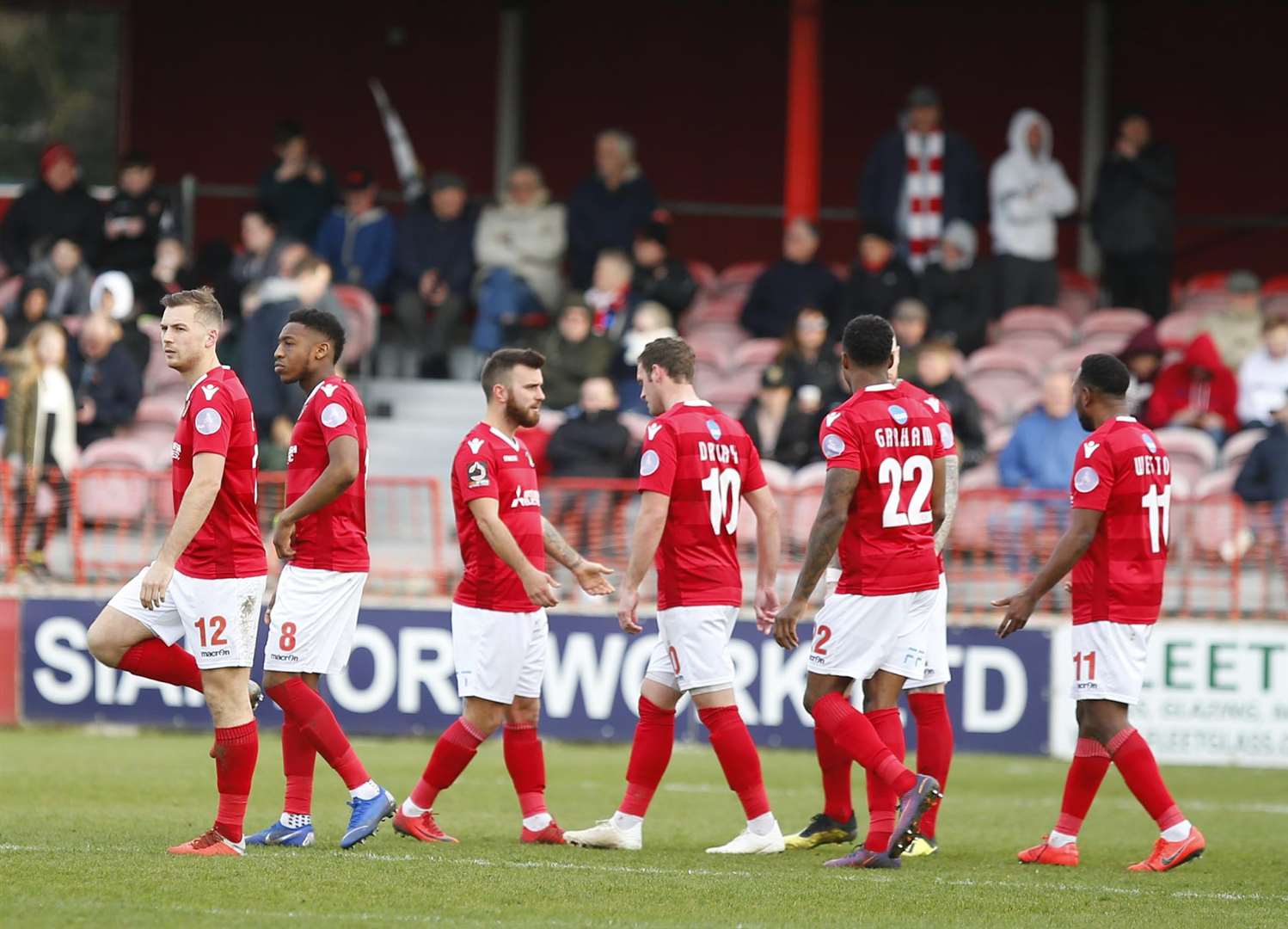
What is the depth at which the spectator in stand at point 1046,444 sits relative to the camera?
14055 mm

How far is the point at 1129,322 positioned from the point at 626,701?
6018 mm

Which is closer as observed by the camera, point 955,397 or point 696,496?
point 696,496

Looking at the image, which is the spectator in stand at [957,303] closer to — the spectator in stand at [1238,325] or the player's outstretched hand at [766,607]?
the spectator in stand at [1238,325]

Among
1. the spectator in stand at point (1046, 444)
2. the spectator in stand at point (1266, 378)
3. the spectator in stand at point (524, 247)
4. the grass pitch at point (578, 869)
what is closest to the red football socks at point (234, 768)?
the grass pitch at point (578, 869)

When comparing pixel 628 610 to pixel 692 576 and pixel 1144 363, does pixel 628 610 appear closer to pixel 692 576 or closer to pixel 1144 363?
pixel 692 576

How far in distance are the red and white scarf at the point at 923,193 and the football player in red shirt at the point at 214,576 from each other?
416 inches

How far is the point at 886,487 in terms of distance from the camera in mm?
8000

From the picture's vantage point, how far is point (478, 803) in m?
10.3

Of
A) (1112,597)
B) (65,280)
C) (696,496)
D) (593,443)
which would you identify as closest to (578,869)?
(696,496)

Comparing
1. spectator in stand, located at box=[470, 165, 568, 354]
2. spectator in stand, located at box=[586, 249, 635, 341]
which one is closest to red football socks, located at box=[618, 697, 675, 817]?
spectator in stand, located at box=[586, 249, 635, 341]

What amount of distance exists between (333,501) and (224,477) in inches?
20.2

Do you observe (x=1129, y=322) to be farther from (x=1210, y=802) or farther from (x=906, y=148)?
(x=1210, y=802)

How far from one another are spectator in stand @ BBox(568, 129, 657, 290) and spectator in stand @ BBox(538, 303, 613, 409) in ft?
5.66

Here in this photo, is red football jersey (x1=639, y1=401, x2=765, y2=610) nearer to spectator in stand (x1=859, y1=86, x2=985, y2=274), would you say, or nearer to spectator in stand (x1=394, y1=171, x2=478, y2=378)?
spectator in stand (x1=859, y1=86, x2=985, y2=274)
